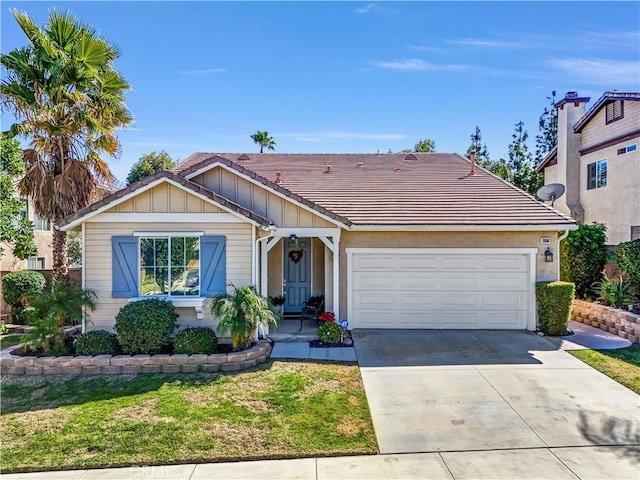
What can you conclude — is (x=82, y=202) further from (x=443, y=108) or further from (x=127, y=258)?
(x=443, y=108)

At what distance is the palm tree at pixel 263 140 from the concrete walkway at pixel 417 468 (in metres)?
25.2

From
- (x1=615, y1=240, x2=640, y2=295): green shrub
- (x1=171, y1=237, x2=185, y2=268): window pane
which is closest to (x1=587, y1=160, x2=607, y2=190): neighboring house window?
(x1=615, y1=240, x2=640, y2=295): green shrub

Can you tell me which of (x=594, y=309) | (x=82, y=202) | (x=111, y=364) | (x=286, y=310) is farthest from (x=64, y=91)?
(x=594, y=309)

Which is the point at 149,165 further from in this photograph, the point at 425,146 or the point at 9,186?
the point at 425,146

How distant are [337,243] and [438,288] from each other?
3188mm

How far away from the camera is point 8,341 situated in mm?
10289

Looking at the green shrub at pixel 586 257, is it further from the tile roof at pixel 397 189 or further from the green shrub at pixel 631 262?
the tile roof at pixel 397 189

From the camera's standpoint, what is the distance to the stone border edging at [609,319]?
9.99 metres

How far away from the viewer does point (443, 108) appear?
1950 cm

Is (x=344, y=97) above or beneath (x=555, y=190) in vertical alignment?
above

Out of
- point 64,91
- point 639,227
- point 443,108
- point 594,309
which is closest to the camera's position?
point 64,91

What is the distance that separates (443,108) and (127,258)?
16373 millimetres

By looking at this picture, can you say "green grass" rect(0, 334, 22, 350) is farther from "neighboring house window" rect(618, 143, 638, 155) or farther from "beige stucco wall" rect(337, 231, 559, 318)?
"neighboring house window" rect(618, 143, 638, 155)

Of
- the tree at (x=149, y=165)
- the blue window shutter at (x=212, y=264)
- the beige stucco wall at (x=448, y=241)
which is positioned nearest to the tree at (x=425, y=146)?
the tree at (x=149, y=165)
